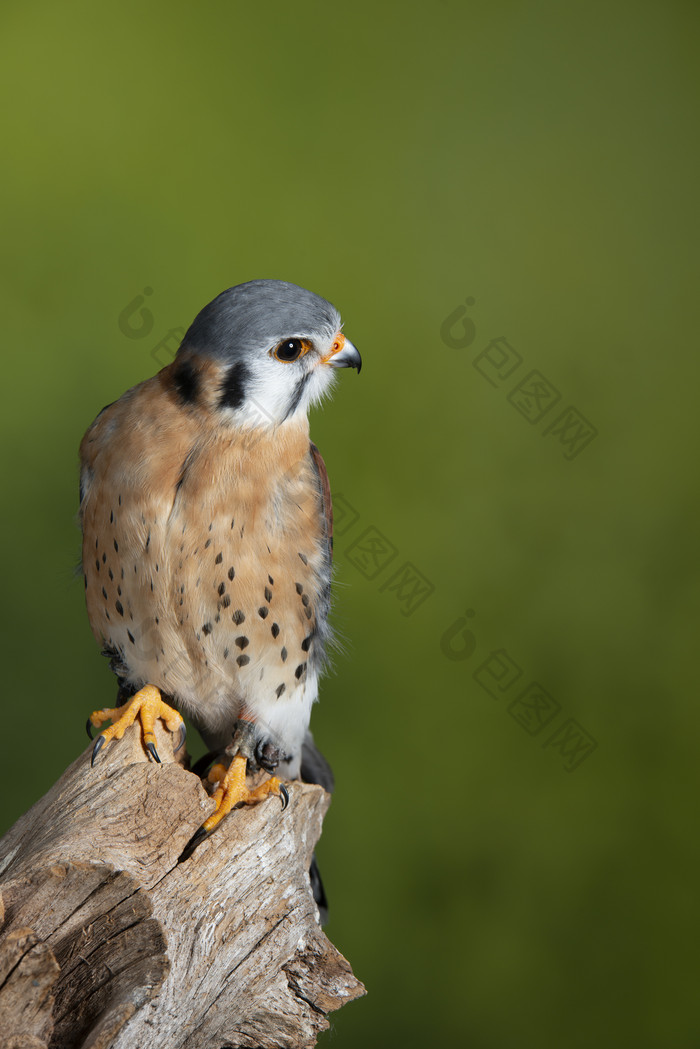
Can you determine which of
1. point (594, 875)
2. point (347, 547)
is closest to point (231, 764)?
point (347, 547)

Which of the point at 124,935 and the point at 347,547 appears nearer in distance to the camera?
the point at 124,935

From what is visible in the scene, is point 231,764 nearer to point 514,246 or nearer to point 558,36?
point 514,246

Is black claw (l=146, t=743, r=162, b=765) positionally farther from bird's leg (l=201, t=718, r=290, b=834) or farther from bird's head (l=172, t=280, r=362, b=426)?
bird's head (l=172, t=280, r=362, b=426)

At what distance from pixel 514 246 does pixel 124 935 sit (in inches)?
87.9

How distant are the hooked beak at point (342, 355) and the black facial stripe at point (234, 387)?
0.61 ft

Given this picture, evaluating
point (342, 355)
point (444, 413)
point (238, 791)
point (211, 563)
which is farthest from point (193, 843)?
point (444, 413)

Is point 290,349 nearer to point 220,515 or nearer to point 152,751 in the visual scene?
point 220,515

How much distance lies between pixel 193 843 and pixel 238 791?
164 millimetres

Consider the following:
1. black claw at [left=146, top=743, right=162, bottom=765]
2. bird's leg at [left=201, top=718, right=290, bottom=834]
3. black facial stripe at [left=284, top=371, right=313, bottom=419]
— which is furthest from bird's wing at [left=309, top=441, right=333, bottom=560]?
black claw at [left=146, top=743, right=162, bottom=765]

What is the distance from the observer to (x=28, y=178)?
111 inches

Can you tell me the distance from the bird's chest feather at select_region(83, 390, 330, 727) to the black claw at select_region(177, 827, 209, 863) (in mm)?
330

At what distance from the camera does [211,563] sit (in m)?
1.85

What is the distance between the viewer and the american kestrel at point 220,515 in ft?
5.89

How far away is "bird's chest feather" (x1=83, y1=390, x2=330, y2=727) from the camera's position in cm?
184
